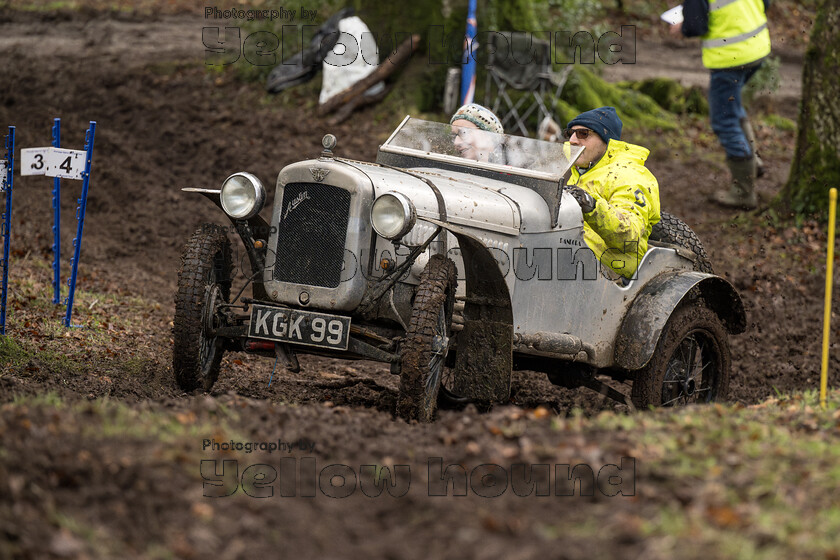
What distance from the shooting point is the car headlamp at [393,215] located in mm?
5176

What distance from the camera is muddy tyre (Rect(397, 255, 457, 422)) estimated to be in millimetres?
5066

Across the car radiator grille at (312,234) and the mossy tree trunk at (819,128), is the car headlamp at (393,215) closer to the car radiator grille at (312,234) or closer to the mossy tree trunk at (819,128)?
the car radiator grille at (312,234)

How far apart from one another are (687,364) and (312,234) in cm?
291

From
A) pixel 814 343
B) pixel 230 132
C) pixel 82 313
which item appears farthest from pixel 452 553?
pixel 230 132

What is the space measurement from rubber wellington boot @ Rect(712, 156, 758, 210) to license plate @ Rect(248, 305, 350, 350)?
730 cm

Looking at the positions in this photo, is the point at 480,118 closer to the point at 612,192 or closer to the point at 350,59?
the point at 612,192

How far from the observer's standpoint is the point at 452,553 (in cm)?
311

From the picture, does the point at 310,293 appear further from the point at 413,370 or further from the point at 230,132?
the point at 230,132

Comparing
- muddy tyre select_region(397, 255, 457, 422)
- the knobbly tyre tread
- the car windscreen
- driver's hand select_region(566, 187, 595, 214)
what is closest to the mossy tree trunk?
the knobbly tyre tread

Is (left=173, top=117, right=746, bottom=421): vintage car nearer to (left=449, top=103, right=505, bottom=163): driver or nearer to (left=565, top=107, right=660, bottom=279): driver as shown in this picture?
(left=449, top=103, right=505, bottom=163): driver

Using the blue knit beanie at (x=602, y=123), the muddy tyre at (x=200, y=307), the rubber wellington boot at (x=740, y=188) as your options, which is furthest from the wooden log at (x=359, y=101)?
the muddy tyre at (x=200, y=307)

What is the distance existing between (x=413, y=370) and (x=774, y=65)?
46.0 ft

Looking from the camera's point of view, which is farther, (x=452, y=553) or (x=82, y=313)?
(x=82, y=313)

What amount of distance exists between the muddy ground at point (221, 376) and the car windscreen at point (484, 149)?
1.59 metres
